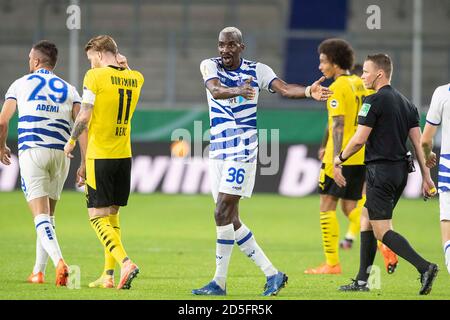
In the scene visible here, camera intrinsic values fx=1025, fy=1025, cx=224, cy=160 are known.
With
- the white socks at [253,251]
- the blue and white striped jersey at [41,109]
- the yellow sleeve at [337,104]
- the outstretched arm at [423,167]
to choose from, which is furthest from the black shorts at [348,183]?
the blue and white striped jersey at [41,109]

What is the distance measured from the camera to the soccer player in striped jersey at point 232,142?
8.91 m

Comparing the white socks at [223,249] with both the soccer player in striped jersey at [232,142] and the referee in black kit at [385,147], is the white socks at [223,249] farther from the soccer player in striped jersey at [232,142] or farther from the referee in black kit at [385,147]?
the referee in black kit at [385,147]

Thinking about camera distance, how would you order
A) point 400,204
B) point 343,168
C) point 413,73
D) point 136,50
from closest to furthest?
point 343,168
point 400,204
point 413,73
point 136,50

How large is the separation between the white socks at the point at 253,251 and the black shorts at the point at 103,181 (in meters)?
1.27

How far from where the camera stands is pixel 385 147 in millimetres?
9289

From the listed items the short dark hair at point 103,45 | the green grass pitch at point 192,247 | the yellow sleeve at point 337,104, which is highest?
the short dark hair at point 103,45

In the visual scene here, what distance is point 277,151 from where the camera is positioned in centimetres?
2188

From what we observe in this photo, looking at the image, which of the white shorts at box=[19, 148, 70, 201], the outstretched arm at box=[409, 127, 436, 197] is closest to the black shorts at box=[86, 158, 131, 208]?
the white shorts at box=[19, 148, 70, 201]

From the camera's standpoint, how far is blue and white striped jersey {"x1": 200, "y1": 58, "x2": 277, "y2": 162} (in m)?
8.97

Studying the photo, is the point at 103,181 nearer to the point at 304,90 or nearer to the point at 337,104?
the point at 304,90

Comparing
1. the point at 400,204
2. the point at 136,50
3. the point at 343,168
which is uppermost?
the point at 136,50
